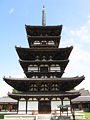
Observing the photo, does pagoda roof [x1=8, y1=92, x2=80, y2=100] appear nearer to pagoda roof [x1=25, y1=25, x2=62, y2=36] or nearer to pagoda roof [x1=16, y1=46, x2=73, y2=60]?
pagoda roof [x1=16, y1=46, x2=73, y2=60]

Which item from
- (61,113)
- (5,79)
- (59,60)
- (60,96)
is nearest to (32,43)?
(59,60)

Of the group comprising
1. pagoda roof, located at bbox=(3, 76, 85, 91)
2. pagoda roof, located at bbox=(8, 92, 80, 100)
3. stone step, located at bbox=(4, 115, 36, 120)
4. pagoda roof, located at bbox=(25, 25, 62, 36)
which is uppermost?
pagoda roof, located at bbox=(25, 25, 62, 36)

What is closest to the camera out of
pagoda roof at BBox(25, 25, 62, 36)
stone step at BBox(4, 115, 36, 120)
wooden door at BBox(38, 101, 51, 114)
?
stone step at BBox(4, 115, 36, 120)

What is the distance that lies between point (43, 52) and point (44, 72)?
3405 mm

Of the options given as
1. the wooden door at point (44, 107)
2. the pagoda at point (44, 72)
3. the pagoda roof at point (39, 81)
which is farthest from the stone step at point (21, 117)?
the pagoda roof at point (39, 81)

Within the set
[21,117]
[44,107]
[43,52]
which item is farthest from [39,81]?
[21,117]

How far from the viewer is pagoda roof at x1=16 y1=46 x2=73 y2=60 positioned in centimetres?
2752

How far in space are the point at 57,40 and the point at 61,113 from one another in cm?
1261

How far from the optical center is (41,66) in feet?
→ 90.9

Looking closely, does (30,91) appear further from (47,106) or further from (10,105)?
(10,105)

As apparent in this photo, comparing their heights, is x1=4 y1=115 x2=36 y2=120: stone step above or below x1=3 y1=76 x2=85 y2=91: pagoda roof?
below

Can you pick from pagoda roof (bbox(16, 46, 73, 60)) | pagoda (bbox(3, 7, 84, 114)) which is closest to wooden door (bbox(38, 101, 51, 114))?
pagoda (bbox(3, 7, 84, 114))

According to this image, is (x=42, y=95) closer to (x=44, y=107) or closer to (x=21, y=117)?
(x=44, y=107)

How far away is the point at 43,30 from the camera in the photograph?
30.8 meters
